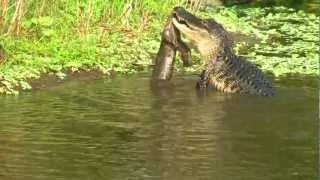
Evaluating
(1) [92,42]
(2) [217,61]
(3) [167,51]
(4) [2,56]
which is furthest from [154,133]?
(1) [92,42]

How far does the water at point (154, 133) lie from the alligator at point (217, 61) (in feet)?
0.67

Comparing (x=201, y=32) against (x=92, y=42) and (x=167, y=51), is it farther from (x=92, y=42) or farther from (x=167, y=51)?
(x=92, y=42)

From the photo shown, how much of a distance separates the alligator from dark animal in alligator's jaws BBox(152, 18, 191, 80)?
0.12 m

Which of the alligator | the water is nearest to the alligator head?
the alligator

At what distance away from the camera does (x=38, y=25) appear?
13.0 m

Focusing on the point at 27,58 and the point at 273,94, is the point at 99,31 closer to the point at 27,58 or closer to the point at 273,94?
the point at 27,58

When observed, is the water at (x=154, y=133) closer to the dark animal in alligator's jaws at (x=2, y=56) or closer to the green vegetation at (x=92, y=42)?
the green vegetation at (x=92, y=42)

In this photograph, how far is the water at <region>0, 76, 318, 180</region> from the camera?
7441 mm

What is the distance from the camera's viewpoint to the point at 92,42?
1332 centimetres

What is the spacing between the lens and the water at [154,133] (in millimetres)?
7441

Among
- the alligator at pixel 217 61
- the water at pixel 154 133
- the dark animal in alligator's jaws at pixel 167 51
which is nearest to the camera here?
the water at pixel 154 133

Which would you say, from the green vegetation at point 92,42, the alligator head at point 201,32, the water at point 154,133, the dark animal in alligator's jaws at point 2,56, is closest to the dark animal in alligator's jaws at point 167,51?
the alligator head at point 201,32

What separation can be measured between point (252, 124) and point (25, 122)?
7.32ft

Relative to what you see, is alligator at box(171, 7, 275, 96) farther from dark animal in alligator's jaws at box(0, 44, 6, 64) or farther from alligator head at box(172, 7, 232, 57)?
dark animal in alligator's jaws at box(0, 44, 6, 64)
